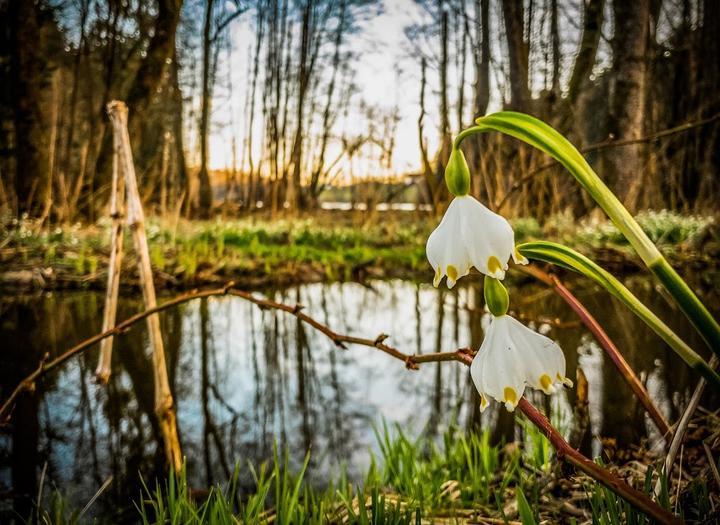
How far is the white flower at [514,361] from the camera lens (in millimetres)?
466

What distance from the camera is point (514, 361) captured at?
0.47 meters

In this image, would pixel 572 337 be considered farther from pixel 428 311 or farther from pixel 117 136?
pixel 117 136

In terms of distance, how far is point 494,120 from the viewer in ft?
1.35

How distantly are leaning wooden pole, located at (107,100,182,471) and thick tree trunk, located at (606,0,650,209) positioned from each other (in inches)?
285

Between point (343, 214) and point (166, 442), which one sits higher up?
point (343, 214)

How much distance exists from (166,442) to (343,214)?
39.0 ft

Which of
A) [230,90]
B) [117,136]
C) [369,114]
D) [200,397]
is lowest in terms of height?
[200,397]

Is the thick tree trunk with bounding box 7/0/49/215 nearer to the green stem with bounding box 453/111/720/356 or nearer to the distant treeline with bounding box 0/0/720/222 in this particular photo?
the distant treeline with bounding box 0/0/720/222

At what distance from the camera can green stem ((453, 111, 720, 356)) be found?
0.39m

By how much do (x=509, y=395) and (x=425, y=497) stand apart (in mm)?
821

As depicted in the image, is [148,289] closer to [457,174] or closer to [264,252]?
[457,174]

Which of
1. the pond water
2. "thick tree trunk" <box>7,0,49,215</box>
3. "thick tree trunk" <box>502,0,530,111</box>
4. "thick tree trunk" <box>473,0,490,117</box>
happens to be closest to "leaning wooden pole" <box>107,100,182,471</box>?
the pond water

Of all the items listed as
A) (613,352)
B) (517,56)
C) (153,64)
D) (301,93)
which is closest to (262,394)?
(613,352)

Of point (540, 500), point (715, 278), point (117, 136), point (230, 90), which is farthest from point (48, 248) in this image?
point (230, 90)
